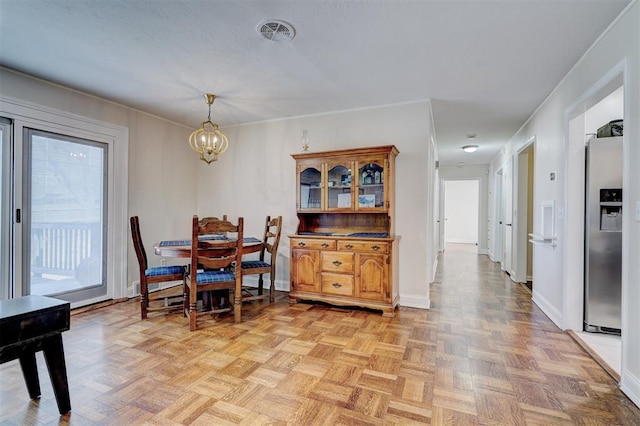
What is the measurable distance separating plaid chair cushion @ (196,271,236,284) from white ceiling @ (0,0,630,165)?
192 cm

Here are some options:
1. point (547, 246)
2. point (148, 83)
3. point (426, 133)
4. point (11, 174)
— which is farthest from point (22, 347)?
point (547, 246)

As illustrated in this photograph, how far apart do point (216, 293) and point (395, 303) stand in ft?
6.52

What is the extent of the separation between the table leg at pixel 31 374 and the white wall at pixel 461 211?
35.5ft

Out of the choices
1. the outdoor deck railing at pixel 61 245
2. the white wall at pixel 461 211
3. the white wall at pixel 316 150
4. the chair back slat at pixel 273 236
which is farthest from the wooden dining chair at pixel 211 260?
the white wall at pixel 461 211

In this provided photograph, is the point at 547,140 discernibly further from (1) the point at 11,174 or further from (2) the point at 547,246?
(1) the point at 11,174

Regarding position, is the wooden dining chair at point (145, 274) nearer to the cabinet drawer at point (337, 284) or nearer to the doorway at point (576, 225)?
the cabinet drawer at point (337, 284)

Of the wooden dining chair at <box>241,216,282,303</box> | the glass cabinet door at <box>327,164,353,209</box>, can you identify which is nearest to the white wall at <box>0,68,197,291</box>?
the wooden dining chair at <box>241,216,282,303</box>

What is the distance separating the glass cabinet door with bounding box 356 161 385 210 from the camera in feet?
11.5

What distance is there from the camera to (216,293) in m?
3.44

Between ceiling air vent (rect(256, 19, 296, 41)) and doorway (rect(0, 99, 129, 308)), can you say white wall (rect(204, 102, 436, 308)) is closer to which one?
doorway (rect(0, 99, 129, 308))

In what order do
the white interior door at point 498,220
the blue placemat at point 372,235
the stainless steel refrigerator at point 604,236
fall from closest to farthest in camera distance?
the stainless steel refrigerator at point 604,236
the blue placemat at point 372,235
the white interior door at point 498,220

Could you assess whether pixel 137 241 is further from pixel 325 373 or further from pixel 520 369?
pixel 520 369

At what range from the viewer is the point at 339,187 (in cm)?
372

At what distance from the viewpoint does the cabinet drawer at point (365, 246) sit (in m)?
3.26
